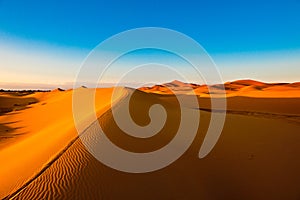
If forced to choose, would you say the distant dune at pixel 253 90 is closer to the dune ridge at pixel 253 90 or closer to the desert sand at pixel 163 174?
the dune ridge at pixel 253 90

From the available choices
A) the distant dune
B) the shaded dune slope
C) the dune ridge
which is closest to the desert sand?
the shaded dune slope

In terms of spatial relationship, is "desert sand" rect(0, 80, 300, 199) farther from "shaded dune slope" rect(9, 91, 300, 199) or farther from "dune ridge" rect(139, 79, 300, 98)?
"dune ridge" rect(139, 79, 300, 98)

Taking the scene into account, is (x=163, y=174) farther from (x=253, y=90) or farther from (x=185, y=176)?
(x=253, y=90)

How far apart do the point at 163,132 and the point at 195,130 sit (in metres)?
2.93

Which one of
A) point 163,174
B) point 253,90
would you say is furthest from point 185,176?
point 253,90

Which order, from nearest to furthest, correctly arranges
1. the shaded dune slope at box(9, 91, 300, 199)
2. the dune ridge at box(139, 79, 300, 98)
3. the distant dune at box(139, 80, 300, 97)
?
the shaded dune slope at box(9, 91, 300, 199)
the dune ridge at box(139, 79, 300, 98)
the distant dune at box(139, 80, 300, 97)

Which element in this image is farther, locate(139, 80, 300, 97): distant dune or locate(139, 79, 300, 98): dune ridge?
locate(139, 80, 300, 97): distant dune

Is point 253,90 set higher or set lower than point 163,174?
lower

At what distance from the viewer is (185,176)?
25.2 feet

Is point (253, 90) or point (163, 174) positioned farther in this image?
point (253, 90)

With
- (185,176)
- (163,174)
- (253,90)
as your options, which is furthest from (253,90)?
(163,174)

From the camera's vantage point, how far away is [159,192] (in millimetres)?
6453

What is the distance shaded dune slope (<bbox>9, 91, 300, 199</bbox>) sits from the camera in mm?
6176

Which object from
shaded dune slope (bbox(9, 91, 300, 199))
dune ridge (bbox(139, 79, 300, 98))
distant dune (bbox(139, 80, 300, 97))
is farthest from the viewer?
distant dune (bbox(139, 80, 300, 97))
